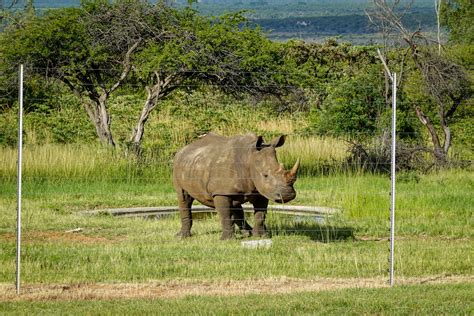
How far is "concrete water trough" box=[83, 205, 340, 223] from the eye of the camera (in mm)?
18906

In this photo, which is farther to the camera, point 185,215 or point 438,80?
point 438,80

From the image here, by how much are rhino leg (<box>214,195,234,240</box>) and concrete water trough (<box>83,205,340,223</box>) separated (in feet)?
9.33

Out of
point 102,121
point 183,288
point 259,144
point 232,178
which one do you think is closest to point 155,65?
point 102,121

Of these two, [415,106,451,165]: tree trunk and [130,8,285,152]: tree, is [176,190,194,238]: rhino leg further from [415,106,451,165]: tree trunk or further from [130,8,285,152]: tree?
[415,106,451,165]: tree trunk

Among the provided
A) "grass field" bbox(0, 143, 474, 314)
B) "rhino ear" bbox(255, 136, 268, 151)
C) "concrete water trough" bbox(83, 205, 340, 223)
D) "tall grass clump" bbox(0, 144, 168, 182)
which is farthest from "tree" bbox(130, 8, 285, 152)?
"rhino ear" bbox(255, 136, 268, 151)

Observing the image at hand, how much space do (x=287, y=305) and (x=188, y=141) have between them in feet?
47.9

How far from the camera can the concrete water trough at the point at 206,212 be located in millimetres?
18906

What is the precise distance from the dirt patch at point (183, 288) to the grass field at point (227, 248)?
2 cm

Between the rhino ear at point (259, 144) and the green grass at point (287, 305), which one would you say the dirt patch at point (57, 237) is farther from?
the green grass at point (287, 305)

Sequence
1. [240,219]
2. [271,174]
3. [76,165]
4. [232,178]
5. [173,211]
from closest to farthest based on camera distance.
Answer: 1. [271,174]
2. [232,178]
3. [240,219]
4. [173,211]
5. [76,165]

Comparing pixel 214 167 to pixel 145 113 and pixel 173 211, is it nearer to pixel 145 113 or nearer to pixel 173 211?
pixel 173 211

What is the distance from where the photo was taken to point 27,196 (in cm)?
2067

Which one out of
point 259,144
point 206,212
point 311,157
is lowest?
point 206,212

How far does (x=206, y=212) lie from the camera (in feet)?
67.2
